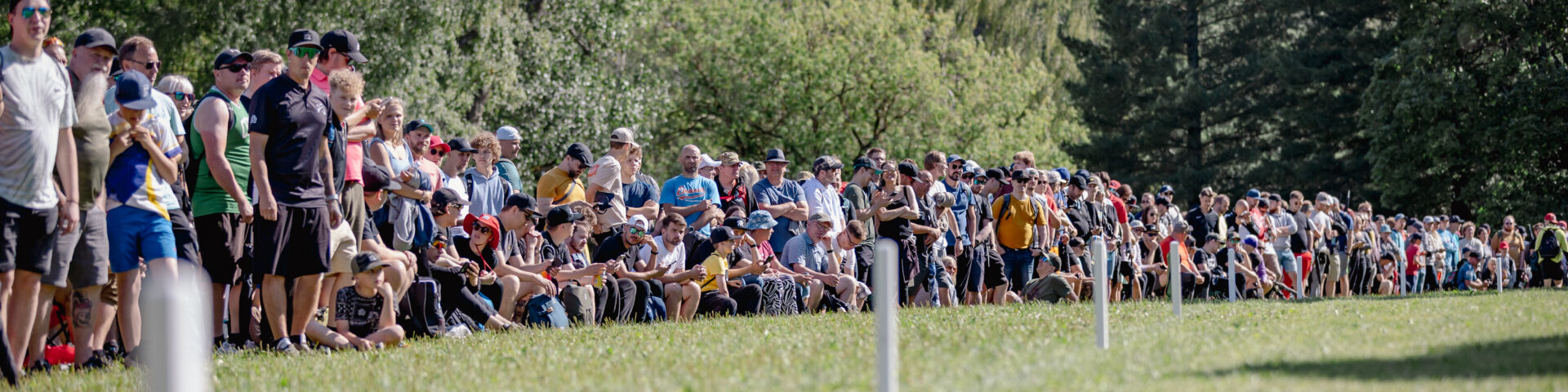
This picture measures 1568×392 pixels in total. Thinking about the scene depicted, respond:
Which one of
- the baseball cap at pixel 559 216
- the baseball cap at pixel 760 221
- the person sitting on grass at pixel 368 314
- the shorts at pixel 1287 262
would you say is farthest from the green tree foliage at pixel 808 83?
the person sitting on grass at pixel 368 314

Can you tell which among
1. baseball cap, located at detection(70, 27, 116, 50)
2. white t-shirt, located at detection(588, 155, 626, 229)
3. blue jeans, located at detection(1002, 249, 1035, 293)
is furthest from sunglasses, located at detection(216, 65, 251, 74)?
blue jeans, located at detection(1002, 249, 1035, 293)

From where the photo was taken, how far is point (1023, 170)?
16.7 m

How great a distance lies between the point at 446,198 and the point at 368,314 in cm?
161

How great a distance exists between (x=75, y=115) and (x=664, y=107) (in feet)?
93.1

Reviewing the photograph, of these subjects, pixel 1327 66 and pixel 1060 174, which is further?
pixel 1327 66

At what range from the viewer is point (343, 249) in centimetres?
902

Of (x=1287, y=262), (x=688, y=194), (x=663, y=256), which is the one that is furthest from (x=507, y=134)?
(x=1287, y=262)

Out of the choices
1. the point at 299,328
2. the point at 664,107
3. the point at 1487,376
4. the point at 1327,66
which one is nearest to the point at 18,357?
the point at 299,328

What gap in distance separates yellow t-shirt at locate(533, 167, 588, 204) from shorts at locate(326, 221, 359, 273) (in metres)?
3.53

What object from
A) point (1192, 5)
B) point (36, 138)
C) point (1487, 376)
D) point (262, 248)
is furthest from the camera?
point (1192, 5)

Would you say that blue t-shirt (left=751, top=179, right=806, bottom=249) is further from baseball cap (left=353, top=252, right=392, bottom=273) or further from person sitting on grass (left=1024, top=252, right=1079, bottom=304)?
baseball cap (left=353, top=252, right=392, bottom=273)

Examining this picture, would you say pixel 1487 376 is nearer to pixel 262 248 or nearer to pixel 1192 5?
pixel 262 248

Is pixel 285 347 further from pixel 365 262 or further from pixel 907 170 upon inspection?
pixel 907 170

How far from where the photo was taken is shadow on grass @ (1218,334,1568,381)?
6.43m
